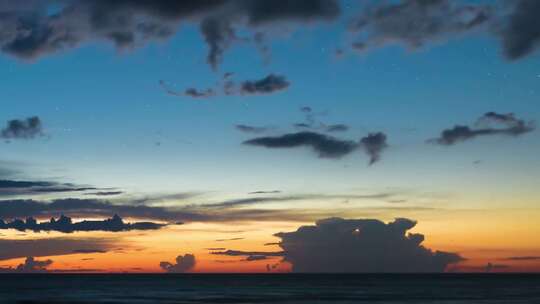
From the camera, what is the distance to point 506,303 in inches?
4530

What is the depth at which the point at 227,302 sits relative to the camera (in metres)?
122

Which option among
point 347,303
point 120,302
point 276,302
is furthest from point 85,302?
point 347,303

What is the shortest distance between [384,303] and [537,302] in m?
27.6

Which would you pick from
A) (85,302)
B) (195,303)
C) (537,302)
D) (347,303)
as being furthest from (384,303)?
(85,302)

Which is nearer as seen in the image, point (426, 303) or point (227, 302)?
point (426, 303)

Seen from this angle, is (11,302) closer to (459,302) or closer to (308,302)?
(308,302)

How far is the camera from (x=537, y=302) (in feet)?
381

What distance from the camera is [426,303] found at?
11325 cm

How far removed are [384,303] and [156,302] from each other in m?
42.7

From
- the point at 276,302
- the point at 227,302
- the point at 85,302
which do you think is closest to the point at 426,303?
the point at 276,302

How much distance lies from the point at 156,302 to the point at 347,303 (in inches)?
1405

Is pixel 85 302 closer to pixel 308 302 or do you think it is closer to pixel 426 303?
pixel 308 302

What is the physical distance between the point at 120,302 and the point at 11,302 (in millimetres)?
19658

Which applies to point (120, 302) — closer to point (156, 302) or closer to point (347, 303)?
point (156, 302)
